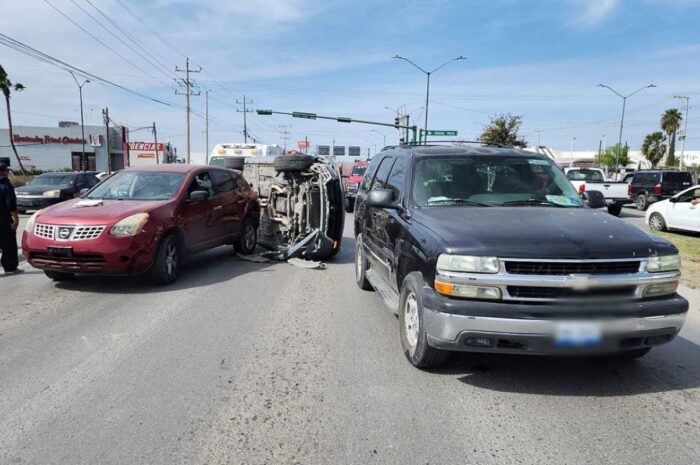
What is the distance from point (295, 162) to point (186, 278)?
3.01 metres

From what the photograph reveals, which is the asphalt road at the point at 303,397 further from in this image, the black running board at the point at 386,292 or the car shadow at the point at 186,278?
the car shadow at the point at 186,278

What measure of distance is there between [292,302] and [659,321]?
419 centimetres

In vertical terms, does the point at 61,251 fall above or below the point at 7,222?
below

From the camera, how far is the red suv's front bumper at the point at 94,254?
6707mm

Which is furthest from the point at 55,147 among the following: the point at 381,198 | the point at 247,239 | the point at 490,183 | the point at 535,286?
the point at 535,286

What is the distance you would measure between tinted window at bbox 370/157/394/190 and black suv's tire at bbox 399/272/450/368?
2.39m

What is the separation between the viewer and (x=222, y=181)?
9688 mm

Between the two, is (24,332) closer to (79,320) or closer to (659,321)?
(79,320)

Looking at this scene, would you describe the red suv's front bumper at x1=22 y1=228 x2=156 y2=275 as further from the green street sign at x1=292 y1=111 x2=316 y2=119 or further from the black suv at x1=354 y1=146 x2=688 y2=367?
the green street sign at x1=292 y1=111 x2=316 y2=119

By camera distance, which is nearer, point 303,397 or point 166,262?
point 303,397

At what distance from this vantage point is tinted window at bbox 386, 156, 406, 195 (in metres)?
5.66

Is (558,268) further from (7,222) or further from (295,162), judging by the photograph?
(7,222)

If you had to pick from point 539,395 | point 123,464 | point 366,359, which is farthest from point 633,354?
point 123,464

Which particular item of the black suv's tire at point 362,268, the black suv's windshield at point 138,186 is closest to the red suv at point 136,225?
the black suv's windshield at point 138,186
